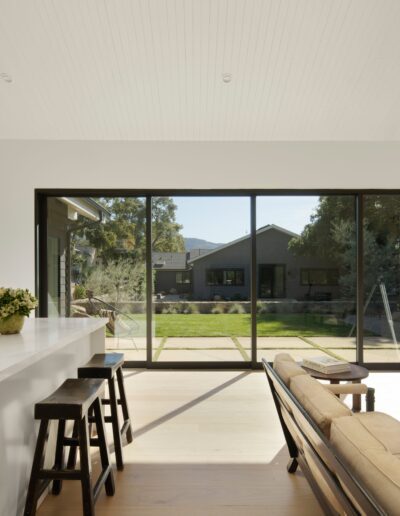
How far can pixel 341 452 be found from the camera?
56.8 inches

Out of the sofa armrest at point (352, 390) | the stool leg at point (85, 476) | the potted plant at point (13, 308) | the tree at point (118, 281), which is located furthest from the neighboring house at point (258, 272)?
the stool leg at point (85, 476)

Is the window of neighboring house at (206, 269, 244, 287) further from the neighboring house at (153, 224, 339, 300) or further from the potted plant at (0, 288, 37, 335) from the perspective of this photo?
the potted plant at (0, 288, 37, 335)

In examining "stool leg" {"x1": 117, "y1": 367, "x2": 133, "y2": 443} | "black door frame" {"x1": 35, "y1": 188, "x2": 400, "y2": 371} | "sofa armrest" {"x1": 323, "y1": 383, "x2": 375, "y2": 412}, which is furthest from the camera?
"black door frame" {"x1": 35, "y1": 188, "x2": 400, "y2": 371}

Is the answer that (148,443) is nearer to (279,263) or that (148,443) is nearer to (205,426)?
(205,426)

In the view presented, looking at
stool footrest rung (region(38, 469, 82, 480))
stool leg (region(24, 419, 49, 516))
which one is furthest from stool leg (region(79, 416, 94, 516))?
stool leg (region(24, 419, 49, 516))

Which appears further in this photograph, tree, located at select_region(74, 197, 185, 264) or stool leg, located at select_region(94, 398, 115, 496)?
tree, located at select_region(74, 197, 185, 264)

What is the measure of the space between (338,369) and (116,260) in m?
3.17

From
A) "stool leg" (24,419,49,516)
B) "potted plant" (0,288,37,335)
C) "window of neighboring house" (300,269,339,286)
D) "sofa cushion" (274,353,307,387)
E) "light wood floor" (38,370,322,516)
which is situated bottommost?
"light wood floor" (38,370,322,516)

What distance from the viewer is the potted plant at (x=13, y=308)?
7.48ft

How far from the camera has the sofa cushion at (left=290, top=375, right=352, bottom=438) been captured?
168cm

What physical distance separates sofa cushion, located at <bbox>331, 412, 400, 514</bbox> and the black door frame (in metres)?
3.68

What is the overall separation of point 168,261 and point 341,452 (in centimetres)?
402
